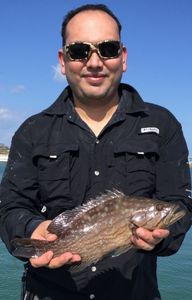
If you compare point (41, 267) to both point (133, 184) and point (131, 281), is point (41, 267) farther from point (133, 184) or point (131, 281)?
point (133, 184)

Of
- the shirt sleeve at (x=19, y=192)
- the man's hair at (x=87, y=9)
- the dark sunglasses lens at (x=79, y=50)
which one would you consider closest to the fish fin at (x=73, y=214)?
the shirt sleeve at (x=19, y=192)

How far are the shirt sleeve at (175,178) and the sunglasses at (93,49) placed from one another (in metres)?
0.99

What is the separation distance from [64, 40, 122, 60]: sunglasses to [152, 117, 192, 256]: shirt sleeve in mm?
988

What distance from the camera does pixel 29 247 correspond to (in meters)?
4.62

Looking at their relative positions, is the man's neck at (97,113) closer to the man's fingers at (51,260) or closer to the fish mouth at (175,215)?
the fish mouth at (175,215)

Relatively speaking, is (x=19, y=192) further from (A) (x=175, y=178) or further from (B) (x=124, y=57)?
(B) (x=124, y=57)

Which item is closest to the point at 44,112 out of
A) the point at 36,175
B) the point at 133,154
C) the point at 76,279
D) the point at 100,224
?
the point at 36,175

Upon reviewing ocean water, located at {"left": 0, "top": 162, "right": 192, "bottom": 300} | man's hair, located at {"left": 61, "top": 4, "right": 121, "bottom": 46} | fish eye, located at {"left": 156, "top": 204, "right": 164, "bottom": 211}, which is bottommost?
ocean water, located at {"left": 0, "top": 162, "right": 192, "bottom": 300}

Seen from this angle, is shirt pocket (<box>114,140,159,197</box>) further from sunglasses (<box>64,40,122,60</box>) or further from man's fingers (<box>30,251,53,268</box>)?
man's fingers (<box>30,251,53,268</box>)

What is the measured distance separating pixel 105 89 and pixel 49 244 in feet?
5.64

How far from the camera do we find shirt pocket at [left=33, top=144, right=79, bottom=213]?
5.09 metres

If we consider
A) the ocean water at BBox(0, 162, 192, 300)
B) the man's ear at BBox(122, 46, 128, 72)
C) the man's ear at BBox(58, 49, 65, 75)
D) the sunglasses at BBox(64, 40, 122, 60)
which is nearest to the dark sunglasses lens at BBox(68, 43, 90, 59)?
the sunglasses at BBox(64, 40, 122, 60)

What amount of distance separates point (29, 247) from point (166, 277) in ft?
50.1

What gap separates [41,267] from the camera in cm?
494
